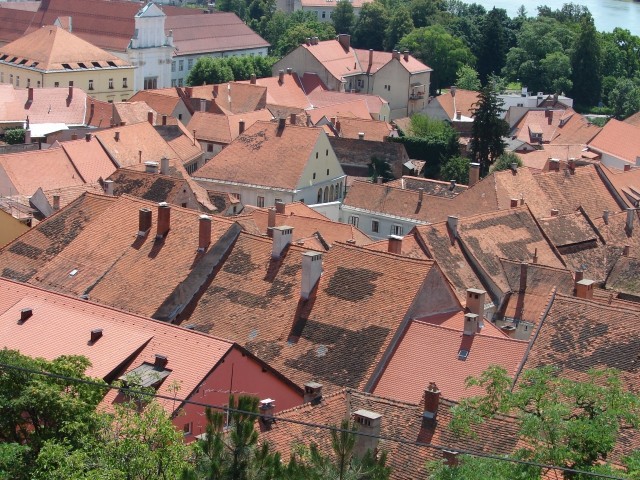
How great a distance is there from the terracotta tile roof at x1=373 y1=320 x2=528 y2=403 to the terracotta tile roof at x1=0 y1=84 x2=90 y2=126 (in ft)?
134

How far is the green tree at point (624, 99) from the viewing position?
10275cm

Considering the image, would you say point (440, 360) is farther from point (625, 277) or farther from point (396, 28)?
point (396, 28)

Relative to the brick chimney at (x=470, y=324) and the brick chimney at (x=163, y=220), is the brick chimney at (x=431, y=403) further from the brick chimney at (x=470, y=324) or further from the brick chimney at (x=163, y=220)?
the brick chimney at (x=163, y=220)

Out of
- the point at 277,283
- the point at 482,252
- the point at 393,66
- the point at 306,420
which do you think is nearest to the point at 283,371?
the point at 277,283

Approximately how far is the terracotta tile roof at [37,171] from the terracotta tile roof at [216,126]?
16880 mm

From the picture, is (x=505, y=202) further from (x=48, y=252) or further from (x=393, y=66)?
(x=393, y=66)

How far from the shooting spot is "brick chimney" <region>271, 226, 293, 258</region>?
1287 inches

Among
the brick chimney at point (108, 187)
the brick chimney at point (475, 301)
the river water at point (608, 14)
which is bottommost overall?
the river water at point (608, 14)

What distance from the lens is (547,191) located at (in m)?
54.4

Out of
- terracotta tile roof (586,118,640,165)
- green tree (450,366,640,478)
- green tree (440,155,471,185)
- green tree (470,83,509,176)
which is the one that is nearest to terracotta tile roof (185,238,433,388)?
green tree (450,366,640,478)

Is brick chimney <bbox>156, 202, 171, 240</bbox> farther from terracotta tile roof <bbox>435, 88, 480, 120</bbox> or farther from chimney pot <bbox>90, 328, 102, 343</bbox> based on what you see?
terracotta tile roof <bbox>435, 88, 480, 120</bbox>

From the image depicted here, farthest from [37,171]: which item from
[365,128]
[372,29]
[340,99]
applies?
[372,29]

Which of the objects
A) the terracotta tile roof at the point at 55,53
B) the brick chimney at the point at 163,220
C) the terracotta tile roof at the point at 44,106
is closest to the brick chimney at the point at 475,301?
the brick chimney at the point at 163,220

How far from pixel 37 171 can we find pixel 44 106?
69.1 ft
